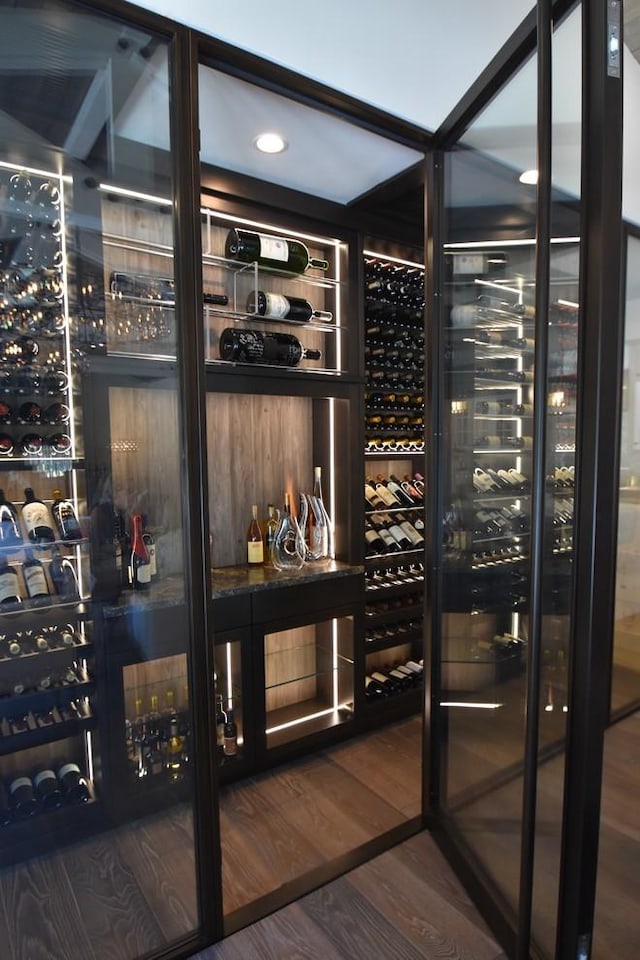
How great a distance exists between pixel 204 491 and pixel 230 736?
4.75ft

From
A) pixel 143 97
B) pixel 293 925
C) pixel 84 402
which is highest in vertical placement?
pixel 143 97

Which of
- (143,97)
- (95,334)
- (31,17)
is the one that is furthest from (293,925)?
(31,17)

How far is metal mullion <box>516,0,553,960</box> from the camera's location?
1.25 m

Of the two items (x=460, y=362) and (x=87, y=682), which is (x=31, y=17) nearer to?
(x=460, y=362)

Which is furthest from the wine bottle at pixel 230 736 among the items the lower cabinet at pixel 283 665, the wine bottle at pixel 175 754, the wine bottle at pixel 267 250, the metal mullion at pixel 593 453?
the wine bottle at pixel 267 250

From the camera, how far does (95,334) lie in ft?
5.34

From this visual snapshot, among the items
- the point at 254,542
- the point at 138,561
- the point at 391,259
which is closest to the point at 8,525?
the point at 138,561

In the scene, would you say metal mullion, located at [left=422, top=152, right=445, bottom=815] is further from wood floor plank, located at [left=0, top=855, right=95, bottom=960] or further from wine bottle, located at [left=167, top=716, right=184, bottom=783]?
wood floor plank, located at [left=0, top=855, right=95, bottom=960]

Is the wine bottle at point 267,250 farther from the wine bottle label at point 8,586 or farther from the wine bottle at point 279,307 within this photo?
the wine bottle label at point 8,586

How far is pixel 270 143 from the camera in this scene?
6.64 ft

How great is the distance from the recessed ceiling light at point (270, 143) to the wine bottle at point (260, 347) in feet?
2.29

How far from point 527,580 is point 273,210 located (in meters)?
1.93

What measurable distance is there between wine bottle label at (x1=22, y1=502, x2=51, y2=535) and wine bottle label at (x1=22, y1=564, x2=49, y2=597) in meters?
0.11

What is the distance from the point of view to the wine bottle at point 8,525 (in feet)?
5.38
